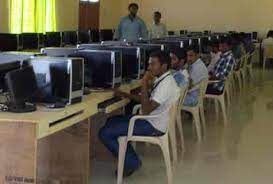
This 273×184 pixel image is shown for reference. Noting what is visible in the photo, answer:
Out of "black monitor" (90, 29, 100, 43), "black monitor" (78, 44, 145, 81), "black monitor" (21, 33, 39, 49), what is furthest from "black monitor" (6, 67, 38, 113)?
"black monitor" (90, 29, 100, 43)

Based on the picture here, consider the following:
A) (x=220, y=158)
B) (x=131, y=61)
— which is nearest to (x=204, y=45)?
(x=131, y=61)

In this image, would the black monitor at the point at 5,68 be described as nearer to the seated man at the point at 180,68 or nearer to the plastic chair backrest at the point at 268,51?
the seated man at the point at 180,68

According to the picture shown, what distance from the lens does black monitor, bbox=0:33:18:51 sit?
26.4ft

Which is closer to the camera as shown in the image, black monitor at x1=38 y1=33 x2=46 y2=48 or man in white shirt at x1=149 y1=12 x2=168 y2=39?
black monitor at x1=38 y1=33 x2=46 y2=48

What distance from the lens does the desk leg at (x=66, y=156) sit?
396cm

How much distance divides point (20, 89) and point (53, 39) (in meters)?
6.13

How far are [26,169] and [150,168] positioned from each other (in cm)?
180

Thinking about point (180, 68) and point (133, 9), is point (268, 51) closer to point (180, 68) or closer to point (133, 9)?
point (133, 9)

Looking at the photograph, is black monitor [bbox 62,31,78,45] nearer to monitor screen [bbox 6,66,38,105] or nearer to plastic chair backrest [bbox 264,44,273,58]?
plastic chair backrest [bbox 264,44,273,58]

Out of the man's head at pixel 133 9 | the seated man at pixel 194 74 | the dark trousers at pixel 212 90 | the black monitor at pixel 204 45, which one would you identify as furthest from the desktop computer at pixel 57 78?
the black monitor at pixel 204 45

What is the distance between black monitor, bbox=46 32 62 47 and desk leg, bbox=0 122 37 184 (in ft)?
20.4

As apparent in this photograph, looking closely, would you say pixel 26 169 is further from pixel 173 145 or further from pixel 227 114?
pixel 227 114

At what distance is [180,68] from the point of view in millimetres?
5602

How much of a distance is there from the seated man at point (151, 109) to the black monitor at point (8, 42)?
409cm
